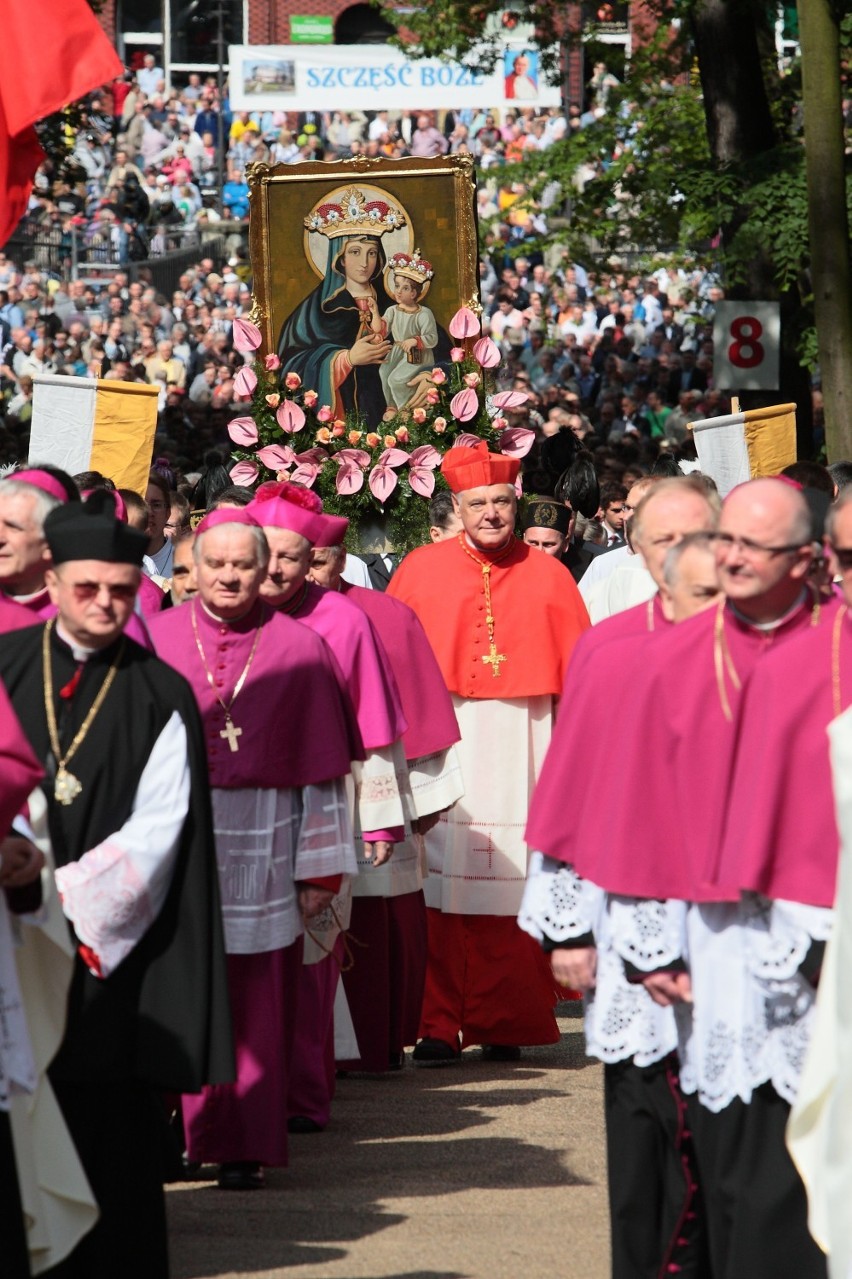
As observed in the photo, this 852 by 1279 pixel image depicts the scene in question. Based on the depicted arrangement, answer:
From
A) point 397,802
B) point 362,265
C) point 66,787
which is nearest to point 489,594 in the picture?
point 397,802

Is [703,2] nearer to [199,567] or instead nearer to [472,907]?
[472,907]

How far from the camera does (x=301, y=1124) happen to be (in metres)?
8.13

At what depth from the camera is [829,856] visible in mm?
5102

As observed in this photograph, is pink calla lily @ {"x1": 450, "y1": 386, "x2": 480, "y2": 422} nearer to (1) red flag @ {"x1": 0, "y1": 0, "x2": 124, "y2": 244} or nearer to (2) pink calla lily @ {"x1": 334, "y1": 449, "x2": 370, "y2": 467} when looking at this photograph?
(2) pink calla lily @ {"x1": 334, "y1": 449, "x2": 370, "y2": 467}

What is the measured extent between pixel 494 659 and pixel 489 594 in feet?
0.90

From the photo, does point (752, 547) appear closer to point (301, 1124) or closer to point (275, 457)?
point (301, 1124)

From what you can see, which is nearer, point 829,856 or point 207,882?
point 829,856

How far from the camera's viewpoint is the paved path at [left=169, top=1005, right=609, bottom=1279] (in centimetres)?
645

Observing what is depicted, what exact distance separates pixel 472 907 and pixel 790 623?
4509 millimetres

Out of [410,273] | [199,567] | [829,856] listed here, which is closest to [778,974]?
[829,856]

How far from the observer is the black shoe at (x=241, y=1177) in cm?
726

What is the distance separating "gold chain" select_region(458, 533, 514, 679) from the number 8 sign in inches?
235

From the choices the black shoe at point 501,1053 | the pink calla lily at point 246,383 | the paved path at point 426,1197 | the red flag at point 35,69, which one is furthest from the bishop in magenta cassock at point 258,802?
the pink calla lily at point 246,383

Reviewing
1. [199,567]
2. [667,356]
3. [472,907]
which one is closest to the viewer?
[199,567]
